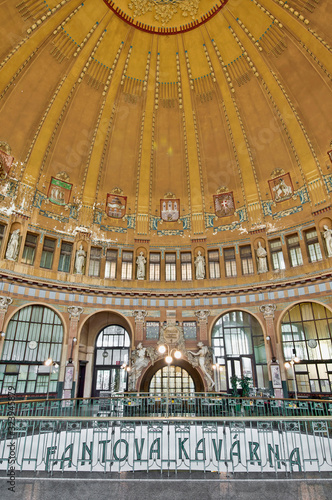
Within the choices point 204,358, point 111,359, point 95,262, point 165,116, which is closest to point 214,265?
point 204,358

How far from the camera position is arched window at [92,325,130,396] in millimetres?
22250

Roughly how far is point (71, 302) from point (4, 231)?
6.57m

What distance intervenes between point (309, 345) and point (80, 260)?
16663 mm

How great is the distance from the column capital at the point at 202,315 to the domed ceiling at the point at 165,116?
581 centimetres

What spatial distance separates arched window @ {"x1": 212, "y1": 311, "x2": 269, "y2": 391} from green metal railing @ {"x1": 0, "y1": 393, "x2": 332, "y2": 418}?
4.71 m

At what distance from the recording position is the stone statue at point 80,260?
883 inches

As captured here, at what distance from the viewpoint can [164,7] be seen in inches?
829

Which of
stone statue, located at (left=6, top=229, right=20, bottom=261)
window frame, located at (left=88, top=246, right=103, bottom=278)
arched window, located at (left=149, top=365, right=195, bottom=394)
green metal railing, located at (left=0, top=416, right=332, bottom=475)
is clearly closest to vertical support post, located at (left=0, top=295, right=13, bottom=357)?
stone statue, located at (left=6, top=229, right=20, bottom=261)

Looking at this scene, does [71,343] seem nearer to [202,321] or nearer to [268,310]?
[202,321]

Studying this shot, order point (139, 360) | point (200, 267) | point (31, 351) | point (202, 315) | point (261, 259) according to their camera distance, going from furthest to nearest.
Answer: point (200, 267), point (202, 315), point (261, 259), point (139, 360), point (31, 351)

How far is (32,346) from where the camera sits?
18.8 meters

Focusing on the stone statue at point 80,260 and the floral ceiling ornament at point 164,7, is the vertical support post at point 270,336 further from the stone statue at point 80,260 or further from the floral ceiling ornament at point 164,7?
the floral ceiling ornament at point 164,7

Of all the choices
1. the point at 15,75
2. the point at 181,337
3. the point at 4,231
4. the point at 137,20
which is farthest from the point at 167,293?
the point at 137,20

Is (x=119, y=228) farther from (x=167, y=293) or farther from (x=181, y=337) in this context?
(x=181, y=337)
